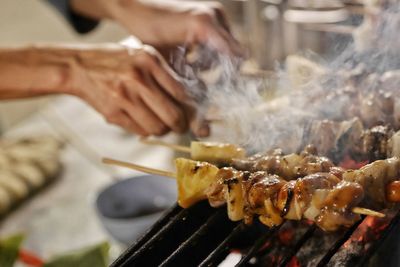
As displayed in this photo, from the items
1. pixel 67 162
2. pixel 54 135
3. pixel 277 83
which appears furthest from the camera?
pixel 54 135

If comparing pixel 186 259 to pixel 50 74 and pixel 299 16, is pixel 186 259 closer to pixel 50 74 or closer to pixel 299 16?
pixel 50 74

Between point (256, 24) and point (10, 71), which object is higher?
point (10, 71)

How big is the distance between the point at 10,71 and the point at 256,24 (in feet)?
8.51

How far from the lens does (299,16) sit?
4.77 meters

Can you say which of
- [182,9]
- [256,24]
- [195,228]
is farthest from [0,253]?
[256,24]

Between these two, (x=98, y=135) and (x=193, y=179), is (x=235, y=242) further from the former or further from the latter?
(x=98, y=135)

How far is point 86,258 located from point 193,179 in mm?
1063

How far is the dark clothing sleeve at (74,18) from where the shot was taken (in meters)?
4.19

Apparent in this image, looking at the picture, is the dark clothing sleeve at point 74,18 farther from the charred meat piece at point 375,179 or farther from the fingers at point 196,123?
the charred meat piece at point 375,179

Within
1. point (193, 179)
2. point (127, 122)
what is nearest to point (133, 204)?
point (127, 122)

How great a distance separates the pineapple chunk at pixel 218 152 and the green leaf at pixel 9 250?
1398 millimetres

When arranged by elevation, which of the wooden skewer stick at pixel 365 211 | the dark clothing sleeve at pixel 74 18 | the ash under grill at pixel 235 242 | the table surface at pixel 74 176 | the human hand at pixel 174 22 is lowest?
the table surface at pixel 74 176

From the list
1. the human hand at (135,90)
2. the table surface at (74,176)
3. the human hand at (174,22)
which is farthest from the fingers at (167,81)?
the table surface at (74,176)

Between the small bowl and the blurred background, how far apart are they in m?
0.11
